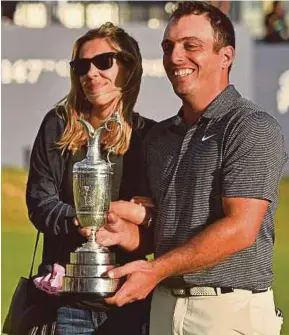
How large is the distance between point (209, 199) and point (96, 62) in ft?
2.43

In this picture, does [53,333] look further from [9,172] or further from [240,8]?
[240,8]

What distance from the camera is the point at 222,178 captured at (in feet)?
11.5

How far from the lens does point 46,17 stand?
12.8 metres

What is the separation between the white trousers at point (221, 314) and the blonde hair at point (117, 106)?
1.84ft

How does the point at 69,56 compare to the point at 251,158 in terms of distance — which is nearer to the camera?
the point at 251,158

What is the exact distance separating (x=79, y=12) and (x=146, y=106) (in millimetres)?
1129

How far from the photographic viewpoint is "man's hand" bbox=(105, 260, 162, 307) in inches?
137

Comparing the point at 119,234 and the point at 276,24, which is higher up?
the point at 276,24

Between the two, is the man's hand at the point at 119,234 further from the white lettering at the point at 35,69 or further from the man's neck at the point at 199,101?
the white lettering at the point at 35,69

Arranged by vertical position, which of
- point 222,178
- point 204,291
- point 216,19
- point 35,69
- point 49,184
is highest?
point 216,19

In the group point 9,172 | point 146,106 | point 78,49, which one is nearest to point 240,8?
point 146,106

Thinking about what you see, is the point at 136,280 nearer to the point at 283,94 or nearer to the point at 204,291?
the point at 204,291

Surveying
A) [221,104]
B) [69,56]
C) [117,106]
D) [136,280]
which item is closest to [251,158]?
[221,104]

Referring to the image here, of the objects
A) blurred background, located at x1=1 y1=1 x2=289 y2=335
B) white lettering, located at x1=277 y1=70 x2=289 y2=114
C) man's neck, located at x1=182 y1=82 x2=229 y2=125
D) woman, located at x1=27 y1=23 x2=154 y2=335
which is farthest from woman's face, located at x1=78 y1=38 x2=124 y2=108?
white lettering, located at x1=277 y1=70 x2=289 y2=114
